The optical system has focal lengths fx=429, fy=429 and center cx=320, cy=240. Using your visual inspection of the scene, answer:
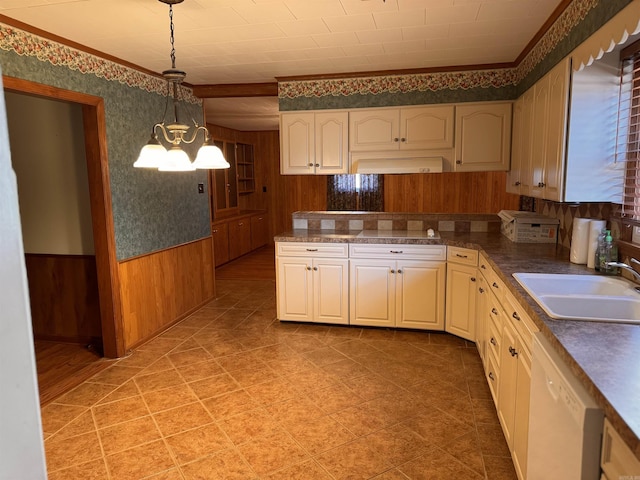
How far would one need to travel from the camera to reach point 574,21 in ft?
7.84

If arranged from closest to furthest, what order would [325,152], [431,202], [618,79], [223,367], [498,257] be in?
[618,79] → [498,257] → [223,367] → [325,152] → [431,202]

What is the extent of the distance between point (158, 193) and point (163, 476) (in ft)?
8.41

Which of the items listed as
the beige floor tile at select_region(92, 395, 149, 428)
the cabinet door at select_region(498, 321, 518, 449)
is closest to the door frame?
the beige floor tile at select_region(92, 395, 149, 428)

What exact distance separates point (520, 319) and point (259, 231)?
694 cm

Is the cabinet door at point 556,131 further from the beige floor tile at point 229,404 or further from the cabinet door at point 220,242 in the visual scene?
the cabinet door at point 220,242

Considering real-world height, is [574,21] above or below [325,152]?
above

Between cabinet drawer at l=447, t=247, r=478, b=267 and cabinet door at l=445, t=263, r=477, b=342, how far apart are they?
41 mm

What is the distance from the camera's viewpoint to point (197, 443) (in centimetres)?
235

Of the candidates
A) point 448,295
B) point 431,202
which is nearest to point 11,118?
point 448,295

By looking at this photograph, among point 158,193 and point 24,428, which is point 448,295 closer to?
point 158,193

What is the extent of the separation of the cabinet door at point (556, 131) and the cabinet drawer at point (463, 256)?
0.76 m

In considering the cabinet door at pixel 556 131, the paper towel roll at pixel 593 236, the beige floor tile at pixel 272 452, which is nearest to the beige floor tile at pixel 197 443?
the beige floor tile at pixel 272 452

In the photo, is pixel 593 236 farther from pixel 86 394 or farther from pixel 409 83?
pixel 86 394

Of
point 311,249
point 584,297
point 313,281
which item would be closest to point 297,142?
point 311,249
